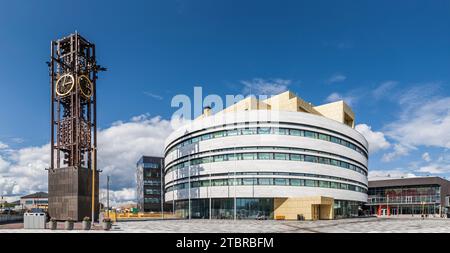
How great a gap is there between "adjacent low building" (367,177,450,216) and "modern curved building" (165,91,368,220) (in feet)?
171

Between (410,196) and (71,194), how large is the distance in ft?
366

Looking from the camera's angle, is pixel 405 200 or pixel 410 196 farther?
pixel 405 200

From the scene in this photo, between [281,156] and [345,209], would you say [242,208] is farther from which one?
[345,209]

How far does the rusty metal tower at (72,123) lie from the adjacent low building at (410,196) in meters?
98.4

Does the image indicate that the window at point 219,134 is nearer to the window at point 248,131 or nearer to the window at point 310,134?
the window at point 248,131

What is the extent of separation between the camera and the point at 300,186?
80.9 metres

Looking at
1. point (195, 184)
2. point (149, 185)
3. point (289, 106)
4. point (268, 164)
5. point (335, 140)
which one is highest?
point (289, 106)

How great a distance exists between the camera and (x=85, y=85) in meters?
62.0

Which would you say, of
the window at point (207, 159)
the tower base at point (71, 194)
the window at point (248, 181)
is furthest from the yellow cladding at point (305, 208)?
the tower base at point (71, 194)

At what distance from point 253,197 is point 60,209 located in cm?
3715

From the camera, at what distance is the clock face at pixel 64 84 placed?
60.6m

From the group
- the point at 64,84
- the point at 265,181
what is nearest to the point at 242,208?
the point at 265,181

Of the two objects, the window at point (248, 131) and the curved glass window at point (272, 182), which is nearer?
the curved glass window at point (272, 182)
